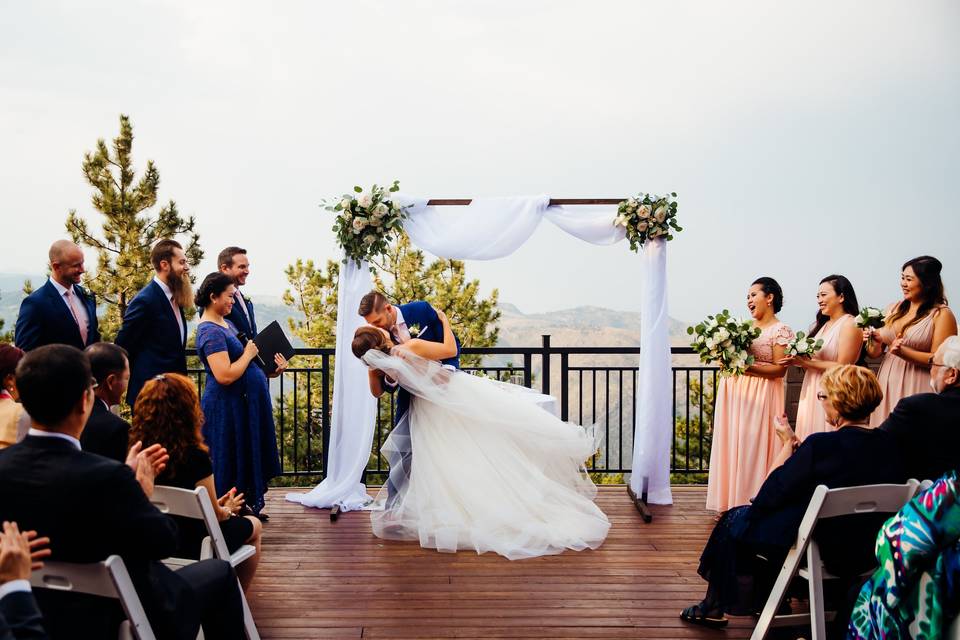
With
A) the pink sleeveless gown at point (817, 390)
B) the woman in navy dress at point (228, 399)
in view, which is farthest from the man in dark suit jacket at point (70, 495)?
the pink sleeveless gown at point (817, 390)

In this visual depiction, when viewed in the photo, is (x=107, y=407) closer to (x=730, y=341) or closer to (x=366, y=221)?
(x=366, y=221)

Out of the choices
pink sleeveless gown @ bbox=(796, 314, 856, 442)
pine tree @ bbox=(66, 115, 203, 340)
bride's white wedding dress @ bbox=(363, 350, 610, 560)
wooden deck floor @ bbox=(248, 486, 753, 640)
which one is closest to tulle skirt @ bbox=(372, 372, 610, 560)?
bride's white wedding dress @ bbox=(363, 350, 610, 560)

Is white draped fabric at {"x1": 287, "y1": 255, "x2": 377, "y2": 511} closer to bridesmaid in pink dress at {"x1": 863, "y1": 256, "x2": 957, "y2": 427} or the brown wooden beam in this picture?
the brown wooden beam

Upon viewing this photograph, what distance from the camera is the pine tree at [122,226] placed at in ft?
42.3

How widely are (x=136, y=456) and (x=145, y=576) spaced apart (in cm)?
38

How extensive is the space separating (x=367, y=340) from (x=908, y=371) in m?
3.35

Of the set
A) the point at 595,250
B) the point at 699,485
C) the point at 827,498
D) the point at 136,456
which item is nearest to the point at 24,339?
the point at 136,456

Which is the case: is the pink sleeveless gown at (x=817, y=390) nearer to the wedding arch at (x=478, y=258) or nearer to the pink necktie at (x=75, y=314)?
the wedding arch at (x=478, y=258)

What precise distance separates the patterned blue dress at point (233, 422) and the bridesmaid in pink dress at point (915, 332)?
150 inches

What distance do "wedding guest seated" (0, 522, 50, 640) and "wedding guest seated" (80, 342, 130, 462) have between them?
1010 mm

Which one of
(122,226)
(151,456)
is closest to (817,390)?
(151,456)

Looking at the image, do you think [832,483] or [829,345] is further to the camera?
[829,345]

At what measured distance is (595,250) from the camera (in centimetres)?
2905

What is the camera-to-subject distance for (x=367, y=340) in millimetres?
4414
